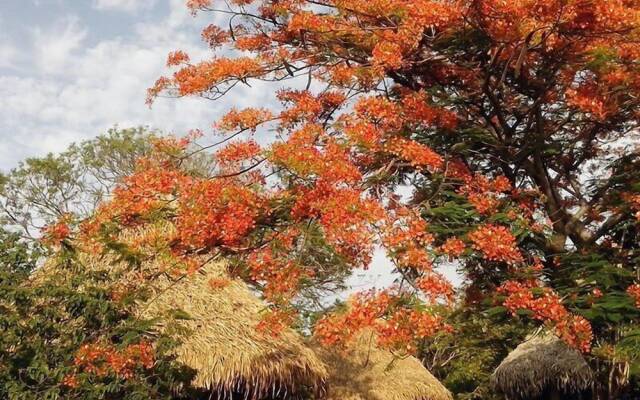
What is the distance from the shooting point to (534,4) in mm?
8070

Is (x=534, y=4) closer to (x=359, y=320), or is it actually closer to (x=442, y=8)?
(x=442, y=8)

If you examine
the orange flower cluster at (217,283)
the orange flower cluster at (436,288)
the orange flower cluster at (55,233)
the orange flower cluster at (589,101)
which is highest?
the orange flower cluster at (589,101)

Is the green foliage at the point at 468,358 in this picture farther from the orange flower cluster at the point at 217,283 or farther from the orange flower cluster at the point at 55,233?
the orange flower cluster at the point at 55,233

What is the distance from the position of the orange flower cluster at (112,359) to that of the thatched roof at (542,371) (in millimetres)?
14174

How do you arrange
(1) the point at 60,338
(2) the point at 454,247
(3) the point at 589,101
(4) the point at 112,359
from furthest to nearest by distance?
(3) the point at 589,101
(2) the point at 454,247
(1) the point at 60,338
(4) the point at 112,359

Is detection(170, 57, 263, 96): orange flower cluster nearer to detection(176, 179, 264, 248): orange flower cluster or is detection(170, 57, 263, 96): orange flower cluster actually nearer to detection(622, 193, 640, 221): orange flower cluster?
detection(176, 179, 264, 248): orange flower cluster

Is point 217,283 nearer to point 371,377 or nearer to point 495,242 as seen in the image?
point 371,377

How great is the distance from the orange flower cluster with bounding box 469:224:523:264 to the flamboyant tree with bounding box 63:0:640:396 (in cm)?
3

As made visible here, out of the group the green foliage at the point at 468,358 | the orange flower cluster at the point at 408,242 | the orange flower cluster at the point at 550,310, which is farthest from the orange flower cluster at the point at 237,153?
the green foliage at the point at 468,358

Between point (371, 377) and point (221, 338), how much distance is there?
4.98 meters

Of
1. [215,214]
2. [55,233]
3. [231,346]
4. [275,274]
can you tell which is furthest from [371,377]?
[55,233]

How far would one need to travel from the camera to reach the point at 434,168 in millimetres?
8828

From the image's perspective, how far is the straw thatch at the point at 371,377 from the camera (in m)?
13.6

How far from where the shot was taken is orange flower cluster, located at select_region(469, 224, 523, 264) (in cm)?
783
